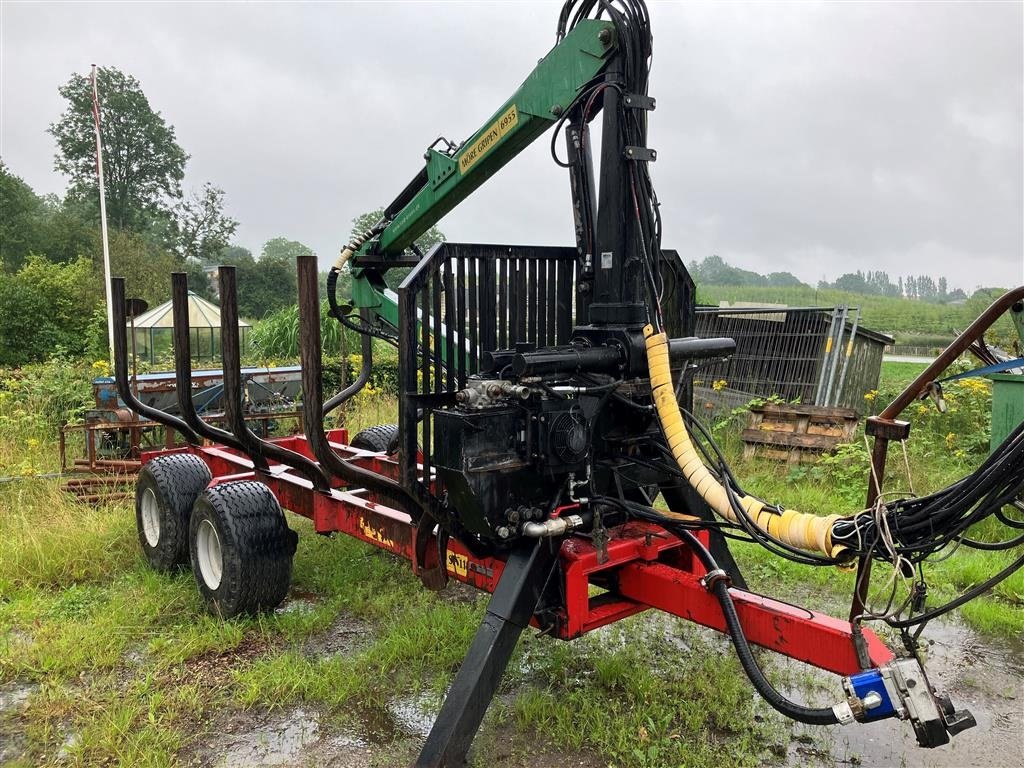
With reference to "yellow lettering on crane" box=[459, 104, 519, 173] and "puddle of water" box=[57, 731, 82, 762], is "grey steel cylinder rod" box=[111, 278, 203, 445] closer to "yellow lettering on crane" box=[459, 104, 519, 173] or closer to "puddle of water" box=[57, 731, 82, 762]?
"puddle of water" box=[57, 731, 82, 762]

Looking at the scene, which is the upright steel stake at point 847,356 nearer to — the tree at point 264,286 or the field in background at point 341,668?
the field in background at point 341,668

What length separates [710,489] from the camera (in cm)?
303

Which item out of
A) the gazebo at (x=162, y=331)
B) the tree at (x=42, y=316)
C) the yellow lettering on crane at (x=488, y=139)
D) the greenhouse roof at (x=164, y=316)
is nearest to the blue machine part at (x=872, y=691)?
the yellow lettering on crane at (x=488, y=139)

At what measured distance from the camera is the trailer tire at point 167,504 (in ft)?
17.1

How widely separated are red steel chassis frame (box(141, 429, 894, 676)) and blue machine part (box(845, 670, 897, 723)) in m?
0.24

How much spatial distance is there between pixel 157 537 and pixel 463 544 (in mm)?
2997

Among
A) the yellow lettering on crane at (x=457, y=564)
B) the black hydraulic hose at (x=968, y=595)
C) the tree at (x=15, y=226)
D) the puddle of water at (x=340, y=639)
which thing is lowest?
the puddle of water at (x=340, y=639)

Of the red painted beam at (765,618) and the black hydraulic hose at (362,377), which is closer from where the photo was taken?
the red painted beam at (765,618)

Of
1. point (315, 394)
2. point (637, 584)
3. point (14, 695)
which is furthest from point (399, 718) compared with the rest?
point (14, 695)

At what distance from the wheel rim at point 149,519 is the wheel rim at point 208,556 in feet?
2.78

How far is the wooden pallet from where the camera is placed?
7.99 meters

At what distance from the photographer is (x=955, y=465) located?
7469 millimetres

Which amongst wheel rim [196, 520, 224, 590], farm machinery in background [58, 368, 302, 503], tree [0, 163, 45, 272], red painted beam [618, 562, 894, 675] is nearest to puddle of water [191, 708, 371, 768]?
wheel rim [196, 520, 224, 590]

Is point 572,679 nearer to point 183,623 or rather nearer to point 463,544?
point 463,544
